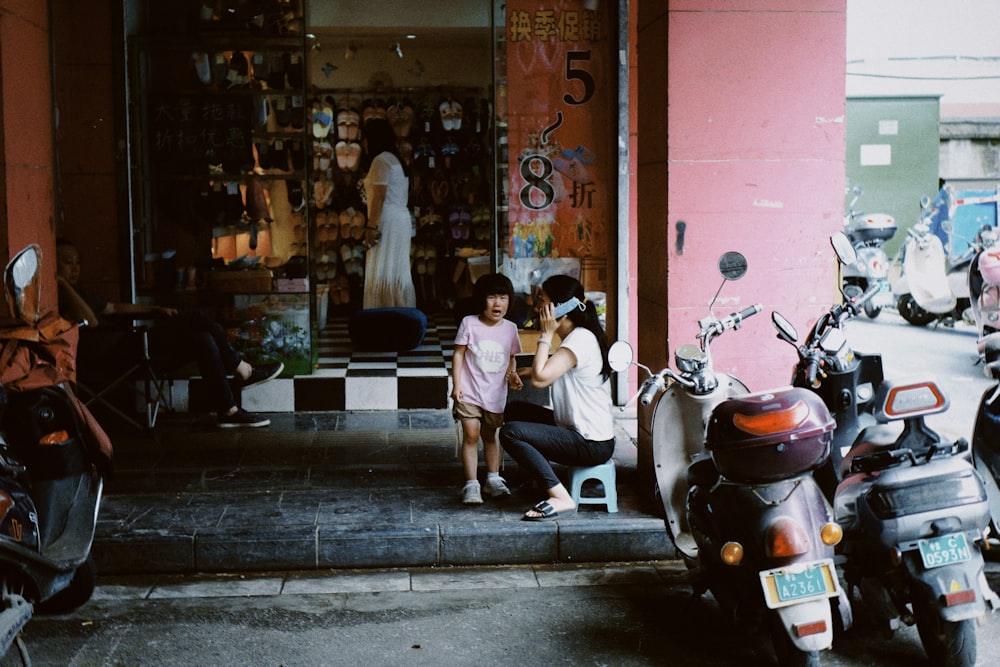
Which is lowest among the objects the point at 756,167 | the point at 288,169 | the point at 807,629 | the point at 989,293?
the point at 807,629

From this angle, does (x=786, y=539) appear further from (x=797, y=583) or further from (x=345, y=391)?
(x=345, y=391)

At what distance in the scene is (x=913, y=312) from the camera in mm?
14594

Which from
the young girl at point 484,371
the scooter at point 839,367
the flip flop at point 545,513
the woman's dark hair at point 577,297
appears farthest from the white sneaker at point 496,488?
the scooter at point 839,367

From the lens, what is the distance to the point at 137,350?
7.37 meters

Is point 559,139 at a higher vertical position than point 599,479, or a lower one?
higher

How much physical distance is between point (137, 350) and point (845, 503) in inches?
193

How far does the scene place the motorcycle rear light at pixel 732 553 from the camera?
12.5 feet

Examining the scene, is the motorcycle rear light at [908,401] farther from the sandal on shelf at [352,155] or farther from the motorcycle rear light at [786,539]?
the sandal on shelf at [352,155]

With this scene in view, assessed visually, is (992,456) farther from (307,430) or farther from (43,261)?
(43,261)

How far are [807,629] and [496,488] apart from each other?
2483 millimetres

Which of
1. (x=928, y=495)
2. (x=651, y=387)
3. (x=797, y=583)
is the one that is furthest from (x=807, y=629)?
(x=651, y=387)

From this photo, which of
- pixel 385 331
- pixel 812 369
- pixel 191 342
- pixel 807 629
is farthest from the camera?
pixel 385 331

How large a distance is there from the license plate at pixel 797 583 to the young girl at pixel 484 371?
2305mm

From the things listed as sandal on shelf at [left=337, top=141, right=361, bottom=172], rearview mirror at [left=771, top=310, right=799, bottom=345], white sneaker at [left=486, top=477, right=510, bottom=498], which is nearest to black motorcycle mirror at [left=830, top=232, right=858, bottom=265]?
rearview mirror at [left=771, top=310, right=799, bottom=345]
